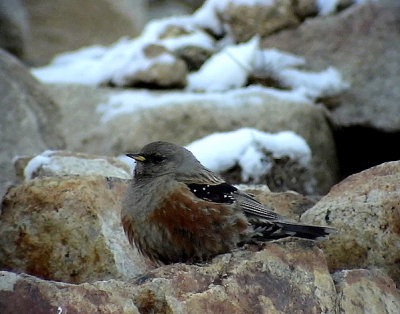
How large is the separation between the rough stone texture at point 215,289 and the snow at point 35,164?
6.56ft

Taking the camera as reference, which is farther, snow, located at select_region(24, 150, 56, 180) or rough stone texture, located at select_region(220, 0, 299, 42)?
rough stone texture, located at select_region(220, 0, 299, 42)

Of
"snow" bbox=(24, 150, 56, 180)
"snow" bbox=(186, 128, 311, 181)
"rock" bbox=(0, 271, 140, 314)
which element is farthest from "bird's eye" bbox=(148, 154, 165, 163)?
"snow" bbox=(186, 128, 311, 181)

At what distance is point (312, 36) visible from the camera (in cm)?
954

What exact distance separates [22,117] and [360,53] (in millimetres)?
3413

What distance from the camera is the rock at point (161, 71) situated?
29.6 ft

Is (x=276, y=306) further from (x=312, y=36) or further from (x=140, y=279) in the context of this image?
(x=312, y=36)

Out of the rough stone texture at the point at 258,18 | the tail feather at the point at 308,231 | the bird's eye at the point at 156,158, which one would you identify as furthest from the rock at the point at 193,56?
the tail feather at the point at 308,231

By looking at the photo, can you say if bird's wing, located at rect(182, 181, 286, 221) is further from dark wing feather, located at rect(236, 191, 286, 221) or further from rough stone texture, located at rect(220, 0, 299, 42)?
rough stone texture, located at rect(220, 0, 299, 42)

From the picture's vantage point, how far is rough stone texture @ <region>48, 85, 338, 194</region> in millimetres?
8398

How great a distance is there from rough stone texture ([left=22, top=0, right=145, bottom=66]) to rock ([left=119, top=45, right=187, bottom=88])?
5.26 metres

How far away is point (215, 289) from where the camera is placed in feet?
14.0

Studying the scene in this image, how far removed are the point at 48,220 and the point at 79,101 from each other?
4053 mm

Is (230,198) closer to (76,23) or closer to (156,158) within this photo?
(156,158)

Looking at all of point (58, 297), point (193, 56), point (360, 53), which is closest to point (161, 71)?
point (193, 56)
